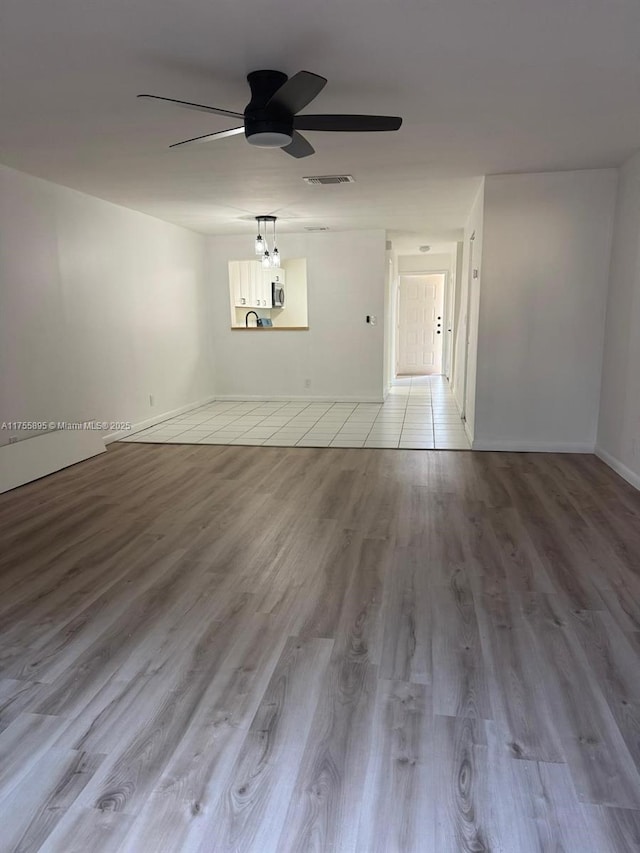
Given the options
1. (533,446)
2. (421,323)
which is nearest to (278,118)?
(533,446)

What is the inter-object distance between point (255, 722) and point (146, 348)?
4933 millimetres

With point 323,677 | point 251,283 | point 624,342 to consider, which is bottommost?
point 323,677

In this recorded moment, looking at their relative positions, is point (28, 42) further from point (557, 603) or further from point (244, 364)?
point (244, 364)

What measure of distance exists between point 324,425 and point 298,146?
357 cm

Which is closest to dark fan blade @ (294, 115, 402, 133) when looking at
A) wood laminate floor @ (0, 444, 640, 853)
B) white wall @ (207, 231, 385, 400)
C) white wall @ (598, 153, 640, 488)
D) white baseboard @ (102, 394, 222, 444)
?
wood laminate floor @ (0, 444, 640, 853)

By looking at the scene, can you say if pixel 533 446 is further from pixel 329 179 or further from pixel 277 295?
pixel 277 295

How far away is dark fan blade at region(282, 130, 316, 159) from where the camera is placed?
2572 mm

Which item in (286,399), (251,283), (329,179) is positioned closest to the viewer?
(329,179)

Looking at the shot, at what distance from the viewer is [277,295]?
930cm

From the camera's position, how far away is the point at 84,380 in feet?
15.9

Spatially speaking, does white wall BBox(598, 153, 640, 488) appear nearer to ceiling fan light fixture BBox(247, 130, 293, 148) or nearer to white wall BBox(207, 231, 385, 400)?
ceiling fan light fixture BBox(247, 130, 293, 148)

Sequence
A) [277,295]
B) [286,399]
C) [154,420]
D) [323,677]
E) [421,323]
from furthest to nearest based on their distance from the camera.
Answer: [421,323] < [277,295] < [286,399] < [154,420] < [323,677]

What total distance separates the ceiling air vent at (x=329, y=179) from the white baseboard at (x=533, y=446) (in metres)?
2.47

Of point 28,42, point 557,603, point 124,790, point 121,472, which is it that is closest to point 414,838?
point 124,790
